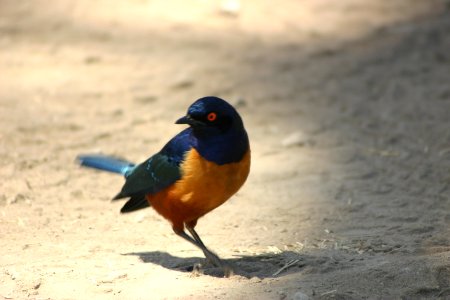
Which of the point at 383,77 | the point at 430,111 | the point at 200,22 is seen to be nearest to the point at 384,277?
the point at 430,111

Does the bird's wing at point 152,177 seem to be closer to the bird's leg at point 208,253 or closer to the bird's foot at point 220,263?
the bird's leg at point 208,253

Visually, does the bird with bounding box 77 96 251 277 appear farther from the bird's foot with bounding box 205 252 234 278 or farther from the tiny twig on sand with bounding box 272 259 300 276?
the tiny twig on sand with bounding box 272 259 300 276

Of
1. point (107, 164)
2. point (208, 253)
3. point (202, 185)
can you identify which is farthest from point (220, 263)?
point (107, 164)

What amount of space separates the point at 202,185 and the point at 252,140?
312 centimetres

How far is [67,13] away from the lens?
1098 cm

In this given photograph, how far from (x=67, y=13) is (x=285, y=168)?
4.77 metres

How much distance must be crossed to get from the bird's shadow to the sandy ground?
2 centimetres

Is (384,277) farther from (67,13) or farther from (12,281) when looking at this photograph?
(67,13)

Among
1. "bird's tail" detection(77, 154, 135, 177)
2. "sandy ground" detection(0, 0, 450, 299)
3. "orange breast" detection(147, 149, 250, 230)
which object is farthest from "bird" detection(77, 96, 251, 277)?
"bird's tail" detection(77, 154, 135, 177)

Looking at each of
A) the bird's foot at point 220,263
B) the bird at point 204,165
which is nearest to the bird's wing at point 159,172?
the bird at point 204,165

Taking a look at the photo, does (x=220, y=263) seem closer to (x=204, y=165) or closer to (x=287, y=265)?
(x=287, y=265)

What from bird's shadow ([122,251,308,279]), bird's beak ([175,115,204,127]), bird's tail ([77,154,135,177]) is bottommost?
bird's shadow ([122,251,308,279])

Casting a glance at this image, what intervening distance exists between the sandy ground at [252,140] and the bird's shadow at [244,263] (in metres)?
0.02

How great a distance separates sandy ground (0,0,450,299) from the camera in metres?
5.20
